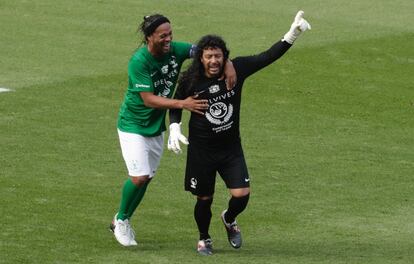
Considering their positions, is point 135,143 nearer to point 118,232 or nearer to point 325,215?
point 118,232

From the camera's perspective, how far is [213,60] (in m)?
12.2

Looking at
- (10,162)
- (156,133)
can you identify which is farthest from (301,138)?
(156,133)

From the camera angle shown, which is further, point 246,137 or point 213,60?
point 246,137

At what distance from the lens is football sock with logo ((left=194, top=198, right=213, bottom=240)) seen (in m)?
12.7

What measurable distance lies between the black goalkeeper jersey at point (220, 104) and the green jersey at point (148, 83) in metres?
0.29

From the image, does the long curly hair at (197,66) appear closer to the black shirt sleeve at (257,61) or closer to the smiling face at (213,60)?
the smiling face at (213,60)

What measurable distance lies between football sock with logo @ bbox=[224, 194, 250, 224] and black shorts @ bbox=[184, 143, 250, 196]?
5.0 inches

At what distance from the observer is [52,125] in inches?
742

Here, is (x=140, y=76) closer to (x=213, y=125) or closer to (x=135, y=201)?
(x=213, y=125)

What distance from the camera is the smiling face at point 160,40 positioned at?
12398 millimetres

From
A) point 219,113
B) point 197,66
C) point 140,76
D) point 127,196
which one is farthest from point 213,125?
point 127,196

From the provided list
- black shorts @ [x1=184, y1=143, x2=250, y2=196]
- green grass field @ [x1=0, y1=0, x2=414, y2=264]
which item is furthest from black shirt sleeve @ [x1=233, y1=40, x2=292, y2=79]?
green grass field @ [x1=0, y1=0, x2=414, y2=264]

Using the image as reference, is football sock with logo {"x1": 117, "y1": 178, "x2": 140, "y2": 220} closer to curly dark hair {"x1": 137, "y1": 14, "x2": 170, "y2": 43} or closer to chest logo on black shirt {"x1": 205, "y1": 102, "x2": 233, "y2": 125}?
chest logo on black shirt {"x1": 205, "y1": 102, "x2": 233, "y2": 125}

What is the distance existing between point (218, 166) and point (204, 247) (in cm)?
81
